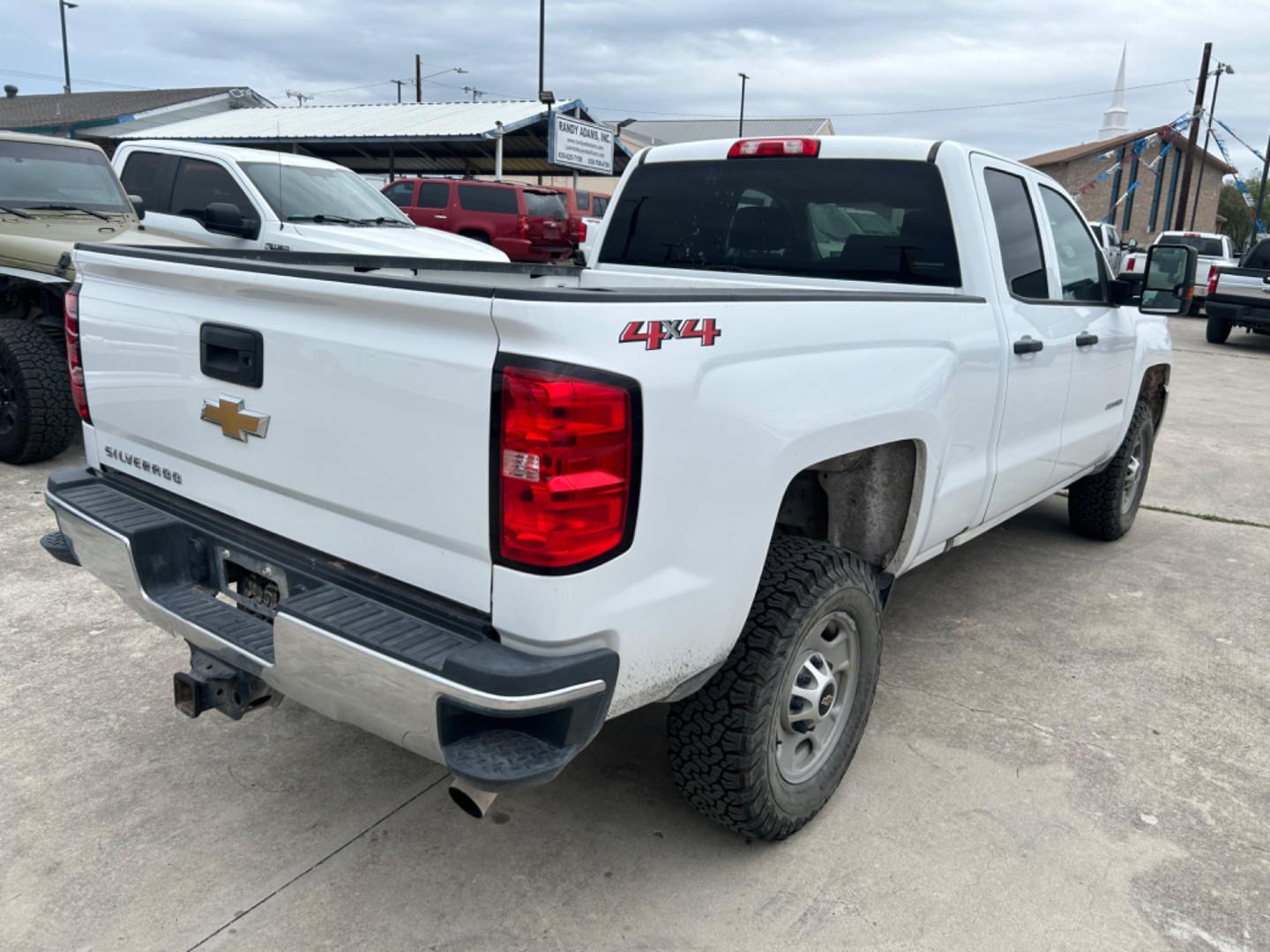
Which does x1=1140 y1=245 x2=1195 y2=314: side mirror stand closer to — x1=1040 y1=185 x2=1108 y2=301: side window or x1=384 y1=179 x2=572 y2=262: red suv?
x1=1040 y1=185 x2=1108 y2=301: side window

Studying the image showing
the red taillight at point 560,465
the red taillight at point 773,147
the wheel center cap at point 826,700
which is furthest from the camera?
the red taillight at point 773,147

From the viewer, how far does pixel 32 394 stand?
5543 mm

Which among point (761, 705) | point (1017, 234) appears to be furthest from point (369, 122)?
point (761, 705)

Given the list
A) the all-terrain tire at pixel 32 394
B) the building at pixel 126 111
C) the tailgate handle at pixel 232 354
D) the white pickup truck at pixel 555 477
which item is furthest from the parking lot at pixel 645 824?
the building at pixel 126 111

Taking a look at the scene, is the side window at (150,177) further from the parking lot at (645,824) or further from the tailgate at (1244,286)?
the tailgate at (1244,286)

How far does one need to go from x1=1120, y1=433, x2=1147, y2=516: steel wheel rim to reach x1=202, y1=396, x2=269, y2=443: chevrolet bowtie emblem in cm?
456

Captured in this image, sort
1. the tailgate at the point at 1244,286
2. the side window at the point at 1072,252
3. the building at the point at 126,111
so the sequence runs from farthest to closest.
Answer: the building at the point at 126,111 → the tailgate at the point at 1244,286 → the side window at the point at 1072,252

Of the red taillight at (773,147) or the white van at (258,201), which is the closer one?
the red taillight at (773,147)

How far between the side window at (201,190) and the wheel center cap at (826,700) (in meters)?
6.77

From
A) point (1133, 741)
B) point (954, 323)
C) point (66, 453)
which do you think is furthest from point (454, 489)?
point (66, 453)

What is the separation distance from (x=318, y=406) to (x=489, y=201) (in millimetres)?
16159

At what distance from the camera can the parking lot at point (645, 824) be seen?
2.41m

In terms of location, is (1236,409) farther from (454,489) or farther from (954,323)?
(454,489)

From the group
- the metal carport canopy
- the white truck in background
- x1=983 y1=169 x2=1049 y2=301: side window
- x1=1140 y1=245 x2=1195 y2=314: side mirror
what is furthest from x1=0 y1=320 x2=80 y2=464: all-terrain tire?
the white truck in background
